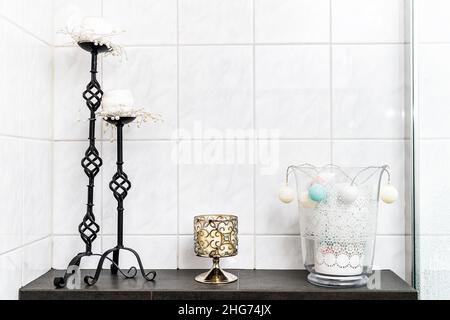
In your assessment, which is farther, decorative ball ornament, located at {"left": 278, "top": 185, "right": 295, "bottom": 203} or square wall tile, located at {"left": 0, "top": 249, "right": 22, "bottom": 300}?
decorative ball ornament, located at {"left": 278, "top": 185, "right": 295, "bottom": 203}

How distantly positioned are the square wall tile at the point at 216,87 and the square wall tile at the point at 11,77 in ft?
1.50

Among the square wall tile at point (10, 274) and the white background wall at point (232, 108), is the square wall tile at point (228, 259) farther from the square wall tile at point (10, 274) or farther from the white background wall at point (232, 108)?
the square wall tile at point (10, 274)

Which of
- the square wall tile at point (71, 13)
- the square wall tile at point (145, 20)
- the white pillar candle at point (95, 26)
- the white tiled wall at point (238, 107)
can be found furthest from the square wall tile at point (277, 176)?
the square wall tile at point (71, 13)

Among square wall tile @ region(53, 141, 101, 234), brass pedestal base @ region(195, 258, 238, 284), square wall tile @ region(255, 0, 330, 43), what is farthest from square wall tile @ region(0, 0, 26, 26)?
brass pedestal base @ region(195, 258, 238, 284)

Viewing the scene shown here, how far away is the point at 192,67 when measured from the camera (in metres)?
1.51

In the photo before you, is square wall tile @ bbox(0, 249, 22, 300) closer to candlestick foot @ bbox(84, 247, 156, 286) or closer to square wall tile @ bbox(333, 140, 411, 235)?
candlestick foot @ bbox(84, 247, 156, 286)

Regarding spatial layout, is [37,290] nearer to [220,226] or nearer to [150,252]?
[150,252]

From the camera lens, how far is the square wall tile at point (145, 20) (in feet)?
4.98

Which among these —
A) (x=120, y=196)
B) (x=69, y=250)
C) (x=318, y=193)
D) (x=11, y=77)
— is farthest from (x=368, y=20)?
(x=69, y=250)

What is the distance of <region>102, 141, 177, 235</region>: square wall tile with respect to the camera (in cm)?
150

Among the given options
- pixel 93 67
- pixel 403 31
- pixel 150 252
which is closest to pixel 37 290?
pixel 150 252

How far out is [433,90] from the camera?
125cm

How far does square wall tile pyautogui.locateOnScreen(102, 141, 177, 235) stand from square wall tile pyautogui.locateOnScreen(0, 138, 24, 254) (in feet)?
0.93
